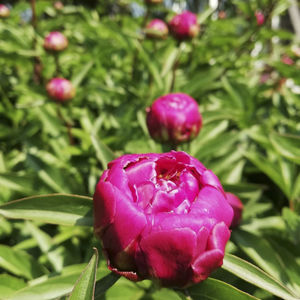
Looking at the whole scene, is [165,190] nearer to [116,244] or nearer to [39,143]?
[116,244]

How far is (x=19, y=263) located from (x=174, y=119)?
1.75 ft

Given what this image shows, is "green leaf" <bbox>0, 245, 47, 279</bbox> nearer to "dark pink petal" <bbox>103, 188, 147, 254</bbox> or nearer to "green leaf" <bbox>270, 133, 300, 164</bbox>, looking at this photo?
"dark pink petal" <bbox>103, 188, 147, 254</bbox>

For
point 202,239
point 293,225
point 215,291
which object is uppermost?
point 202,239

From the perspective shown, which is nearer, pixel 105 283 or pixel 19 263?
pixel 105 283

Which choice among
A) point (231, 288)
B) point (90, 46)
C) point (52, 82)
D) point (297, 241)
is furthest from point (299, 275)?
point (90, 46)

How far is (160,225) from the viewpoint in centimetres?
45

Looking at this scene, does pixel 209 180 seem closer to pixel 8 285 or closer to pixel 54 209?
pixel 54 209

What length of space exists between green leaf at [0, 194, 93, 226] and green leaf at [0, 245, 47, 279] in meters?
0.34

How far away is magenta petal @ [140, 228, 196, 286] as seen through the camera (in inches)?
17.4

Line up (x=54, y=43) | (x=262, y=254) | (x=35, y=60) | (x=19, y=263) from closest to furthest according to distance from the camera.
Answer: (x=262, y=254)
(x=19, y=263)
(x=54, y=43)
(x=35, y=60)

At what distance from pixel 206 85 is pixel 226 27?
2.70 feet

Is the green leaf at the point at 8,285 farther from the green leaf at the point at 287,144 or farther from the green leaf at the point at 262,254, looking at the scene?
the green leaf at the point at 287,144

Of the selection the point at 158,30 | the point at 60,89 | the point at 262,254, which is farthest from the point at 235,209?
the point at 158,30

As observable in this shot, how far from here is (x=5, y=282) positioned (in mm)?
735
